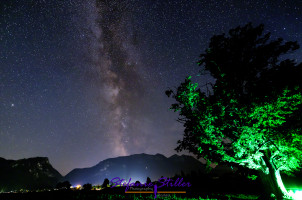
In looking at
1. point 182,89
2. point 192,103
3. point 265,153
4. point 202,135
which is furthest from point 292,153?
point 182,89

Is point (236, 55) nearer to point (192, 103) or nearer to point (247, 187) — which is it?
point (192, 103)

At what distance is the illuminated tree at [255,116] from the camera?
1272cm

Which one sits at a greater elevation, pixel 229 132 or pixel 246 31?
pixel 246 31

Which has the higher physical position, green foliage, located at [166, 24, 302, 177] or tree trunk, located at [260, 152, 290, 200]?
green foliage, located at [166, 24, 302, 177]

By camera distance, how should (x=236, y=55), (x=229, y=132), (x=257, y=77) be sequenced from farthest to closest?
1. (x=236, y=55)
2. (x=257, y=77)
3. (x=229, y=132)

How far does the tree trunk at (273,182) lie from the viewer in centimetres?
1313

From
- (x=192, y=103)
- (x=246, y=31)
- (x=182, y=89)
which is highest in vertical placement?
(x=246, y=31)

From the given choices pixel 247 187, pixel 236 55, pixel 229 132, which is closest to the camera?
pixel 229 132

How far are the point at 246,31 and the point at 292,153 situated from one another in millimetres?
12782

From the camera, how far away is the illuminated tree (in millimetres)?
12721

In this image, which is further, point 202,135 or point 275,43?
point 275,43

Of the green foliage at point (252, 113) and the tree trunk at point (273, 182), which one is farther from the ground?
the green foliage at point (252, 113)

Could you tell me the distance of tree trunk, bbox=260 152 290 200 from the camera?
13.1 metres

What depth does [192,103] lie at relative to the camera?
1421 cm
